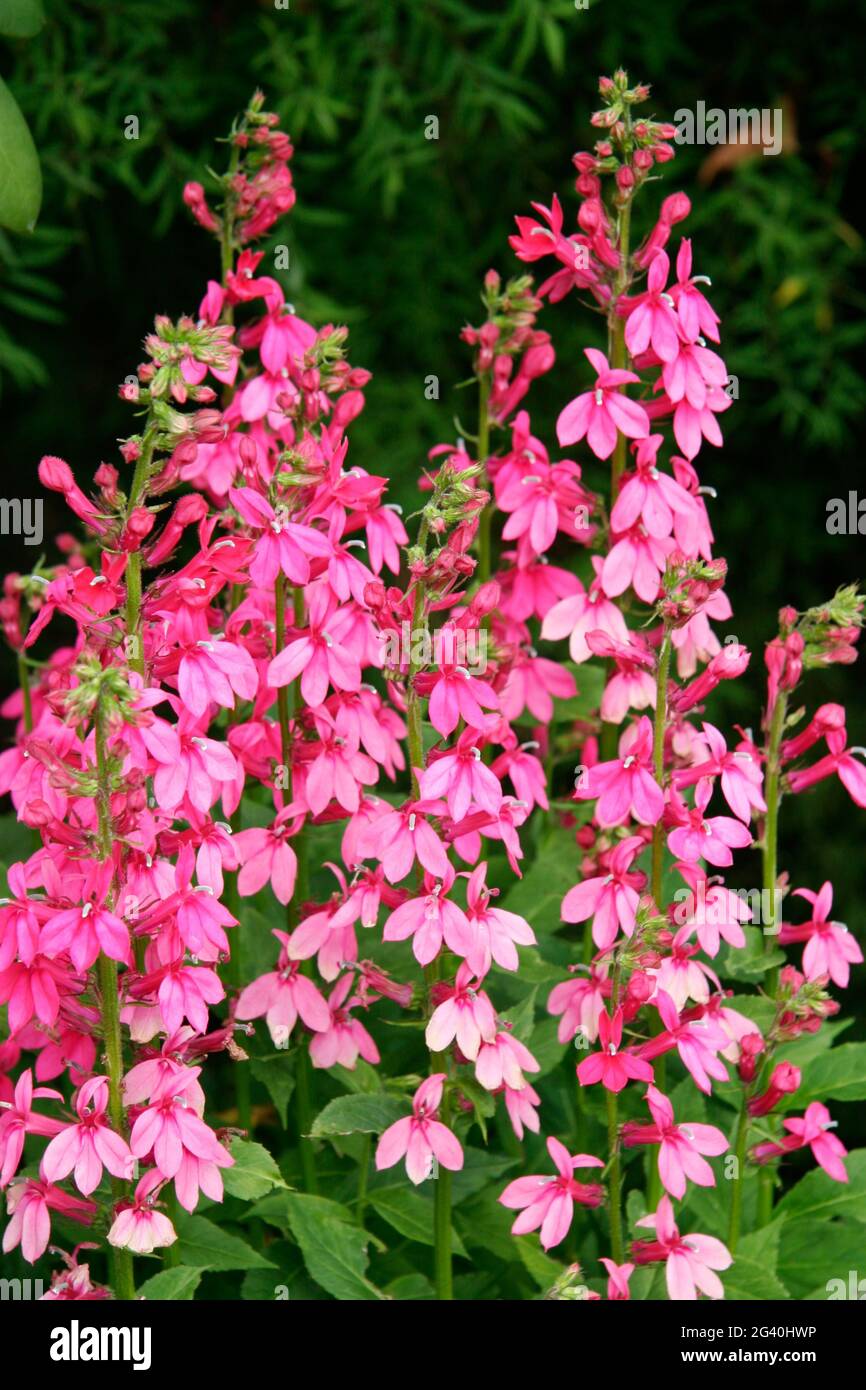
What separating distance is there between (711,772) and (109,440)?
1580 mm

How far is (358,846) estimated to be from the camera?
1.23 metres

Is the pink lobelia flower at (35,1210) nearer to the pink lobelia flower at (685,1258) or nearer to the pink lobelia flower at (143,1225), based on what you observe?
the pink lobelia flower at (143,1225)

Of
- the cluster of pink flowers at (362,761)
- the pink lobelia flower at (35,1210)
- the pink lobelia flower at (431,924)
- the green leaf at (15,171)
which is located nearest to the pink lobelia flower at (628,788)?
the cluster of pink flowers at (362,761)

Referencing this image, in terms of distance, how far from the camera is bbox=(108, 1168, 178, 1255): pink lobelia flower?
1.11 metres

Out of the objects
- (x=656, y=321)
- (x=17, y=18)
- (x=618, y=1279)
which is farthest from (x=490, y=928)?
(x=17, y=18)

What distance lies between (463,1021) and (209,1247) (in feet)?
0.94

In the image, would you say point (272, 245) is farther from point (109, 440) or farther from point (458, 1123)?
point (458, 1123)

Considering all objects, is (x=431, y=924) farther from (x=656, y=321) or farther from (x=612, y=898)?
(x=656, y=321)

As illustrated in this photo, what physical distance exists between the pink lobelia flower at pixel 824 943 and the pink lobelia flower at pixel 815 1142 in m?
0.11

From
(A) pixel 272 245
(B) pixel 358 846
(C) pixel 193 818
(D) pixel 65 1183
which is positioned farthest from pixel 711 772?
(A) pixel 272 245

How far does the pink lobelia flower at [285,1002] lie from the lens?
1.31 meters

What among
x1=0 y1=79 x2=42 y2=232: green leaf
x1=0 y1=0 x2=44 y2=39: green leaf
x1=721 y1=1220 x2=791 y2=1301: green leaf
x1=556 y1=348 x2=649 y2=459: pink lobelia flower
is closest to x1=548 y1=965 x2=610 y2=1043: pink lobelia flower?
x1=721 y1=1220 x2=791 y2=1301: green leaf

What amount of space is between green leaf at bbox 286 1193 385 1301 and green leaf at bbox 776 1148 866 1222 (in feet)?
1.38

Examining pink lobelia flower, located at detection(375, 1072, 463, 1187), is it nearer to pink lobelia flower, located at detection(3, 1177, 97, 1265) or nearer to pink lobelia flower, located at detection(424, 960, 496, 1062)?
pink lobelia flower, located at detection(424, 960, 496, 1062)
